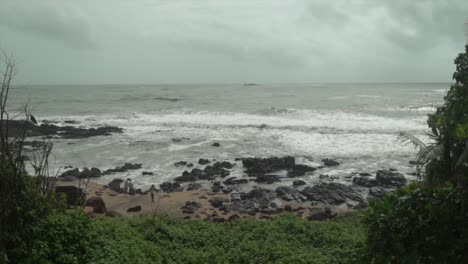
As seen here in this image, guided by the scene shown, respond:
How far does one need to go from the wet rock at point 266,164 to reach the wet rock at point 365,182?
137 inches

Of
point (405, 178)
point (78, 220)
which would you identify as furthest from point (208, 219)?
point (405, 178)

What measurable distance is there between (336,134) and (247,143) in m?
8.15

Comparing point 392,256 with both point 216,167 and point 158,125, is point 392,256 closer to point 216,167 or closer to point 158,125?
point 216,167

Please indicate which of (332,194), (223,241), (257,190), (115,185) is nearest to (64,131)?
(115,185)

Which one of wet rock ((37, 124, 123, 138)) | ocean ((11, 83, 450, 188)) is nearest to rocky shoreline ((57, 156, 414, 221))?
ocean ((11, 83, 450, 188))

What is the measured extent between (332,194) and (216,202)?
4.82 m

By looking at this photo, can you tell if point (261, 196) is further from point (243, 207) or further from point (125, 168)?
point (125, 168)

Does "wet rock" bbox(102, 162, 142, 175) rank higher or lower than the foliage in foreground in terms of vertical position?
lower

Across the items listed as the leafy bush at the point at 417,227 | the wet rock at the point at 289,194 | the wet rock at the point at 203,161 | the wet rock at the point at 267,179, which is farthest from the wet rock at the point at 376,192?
the leafy bush at the point at 417,227

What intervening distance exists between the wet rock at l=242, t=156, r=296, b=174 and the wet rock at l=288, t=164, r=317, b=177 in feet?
0.99

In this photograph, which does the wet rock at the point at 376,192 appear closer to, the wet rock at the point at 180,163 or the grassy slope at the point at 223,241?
the grassy slope at the point at 223,241

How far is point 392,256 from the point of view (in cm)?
352

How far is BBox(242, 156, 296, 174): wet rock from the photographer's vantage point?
61.3ft

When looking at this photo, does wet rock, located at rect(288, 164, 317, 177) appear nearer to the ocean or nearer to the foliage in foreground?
the ocean
